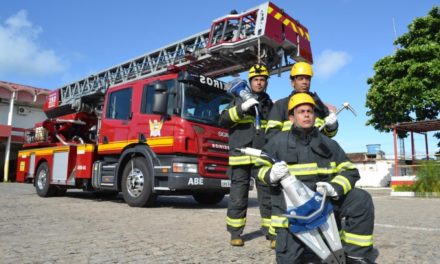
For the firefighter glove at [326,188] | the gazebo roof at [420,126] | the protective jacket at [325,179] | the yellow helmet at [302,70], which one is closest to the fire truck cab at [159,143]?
the yellow helmet at [302,70]

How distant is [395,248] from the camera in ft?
11.6

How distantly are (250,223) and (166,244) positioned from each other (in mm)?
1777

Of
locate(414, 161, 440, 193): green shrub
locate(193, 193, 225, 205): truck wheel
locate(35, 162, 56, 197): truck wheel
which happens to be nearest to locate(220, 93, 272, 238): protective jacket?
locate(193, 193, 225, 205): truck wheel

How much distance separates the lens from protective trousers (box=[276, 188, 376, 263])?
2467mm

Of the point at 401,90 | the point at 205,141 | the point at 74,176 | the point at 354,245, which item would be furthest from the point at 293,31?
the point at 401,90

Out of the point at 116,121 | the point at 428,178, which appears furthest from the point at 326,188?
the point at 428,178

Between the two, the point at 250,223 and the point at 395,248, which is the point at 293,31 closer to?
the point at 250,223

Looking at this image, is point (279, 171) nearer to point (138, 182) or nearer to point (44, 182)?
point (138, 182)

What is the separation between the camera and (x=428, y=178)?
464 inches

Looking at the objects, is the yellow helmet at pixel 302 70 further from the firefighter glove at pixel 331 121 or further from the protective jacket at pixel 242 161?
the protective jacket at pixel 242 161

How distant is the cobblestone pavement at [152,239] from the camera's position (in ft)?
10.3

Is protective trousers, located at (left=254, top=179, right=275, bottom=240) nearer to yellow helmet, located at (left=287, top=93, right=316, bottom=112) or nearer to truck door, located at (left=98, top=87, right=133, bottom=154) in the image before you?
yellow helmet, located at (left=287, top=93, right=316, bottom=112)

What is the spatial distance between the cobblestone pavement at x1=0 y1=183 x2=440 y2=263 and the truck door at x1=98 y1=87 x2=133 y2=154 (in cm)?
175

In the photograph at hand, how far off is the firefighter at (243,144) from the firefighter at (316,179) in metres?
0.92
